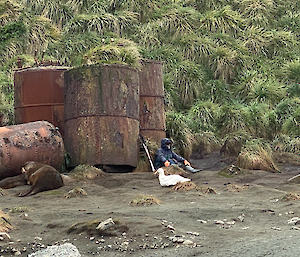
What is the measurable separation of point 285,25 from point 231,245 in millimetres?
19503

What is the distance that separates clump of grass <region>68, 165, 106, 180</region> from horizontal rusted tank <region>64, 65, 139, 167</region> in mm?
502

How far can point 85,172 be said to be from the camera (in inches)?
422

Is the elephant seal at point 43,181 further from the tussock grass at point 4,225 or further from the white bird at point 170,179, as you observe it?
the tussock grass at point 4,225

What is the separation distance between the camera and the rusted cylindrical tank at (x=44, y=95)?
12289mm

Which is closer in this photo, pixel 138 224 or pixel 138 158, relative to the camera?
pixel 138 224

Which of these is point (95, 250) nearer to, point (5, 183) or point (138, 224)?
point (138, 224)

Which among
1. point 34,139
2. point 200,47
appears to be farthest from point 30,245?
point 200,47

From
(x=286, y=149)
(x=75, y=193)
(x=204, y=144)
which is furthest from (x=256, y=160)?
(x=75, y=193)

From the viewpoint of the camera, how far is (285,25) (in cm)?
2355

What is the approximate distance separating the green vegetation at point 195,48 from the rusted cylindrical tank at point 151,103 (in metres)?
1.44

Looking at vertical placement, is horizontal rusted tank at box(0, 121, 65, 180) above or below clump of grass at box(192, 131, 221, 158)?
above

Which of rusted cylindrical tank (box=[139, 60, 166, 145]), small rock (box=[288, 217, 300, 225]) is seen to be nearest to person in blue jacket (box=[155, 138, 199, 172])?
rusted cylindrical tank (box=[139, 60, 166, 145])

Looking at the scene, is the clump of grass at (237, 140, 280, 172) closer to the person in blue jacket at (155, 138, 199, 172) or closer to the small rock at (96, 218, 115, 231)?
the person in blue jacket at (155, 138, 199, 172)

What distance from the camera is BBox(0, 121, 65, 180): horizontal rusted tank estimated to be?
34.1 ft
